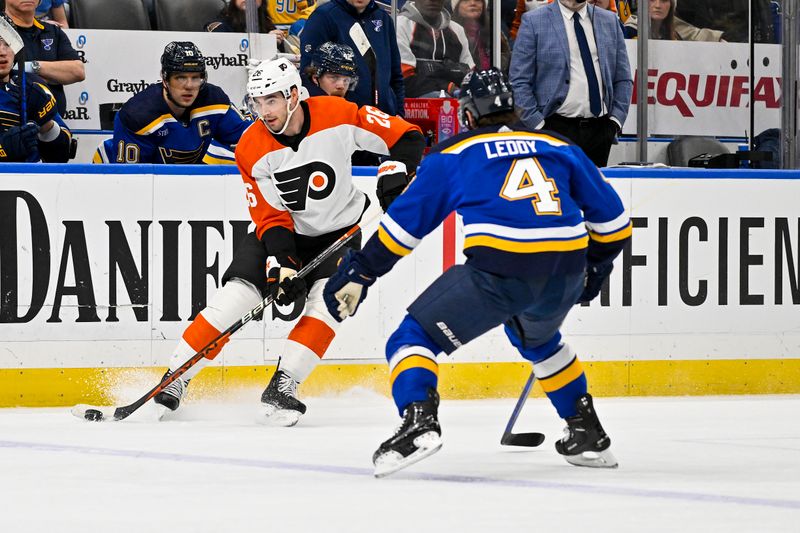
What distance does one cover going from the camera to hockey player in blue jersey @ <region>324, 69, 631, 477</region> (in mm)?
3453

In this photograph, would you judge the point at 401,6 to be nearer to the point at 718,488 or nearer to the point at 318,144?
the point at 318,144

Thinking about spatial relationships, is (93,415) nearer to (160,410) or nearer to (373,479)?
(160,410)

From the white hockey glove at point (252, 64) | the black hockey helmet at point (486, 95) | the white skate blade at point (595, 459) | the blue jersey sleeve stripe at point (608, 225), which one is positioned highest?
the white hockey glove at point (252, 64)

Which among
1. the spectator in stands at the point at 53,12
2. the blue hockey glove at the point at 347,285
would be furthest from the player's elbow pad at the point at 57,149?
the blue hockey glove at the point at 347,285

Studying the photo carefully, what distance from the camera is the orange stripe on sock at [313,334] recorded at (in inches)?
193

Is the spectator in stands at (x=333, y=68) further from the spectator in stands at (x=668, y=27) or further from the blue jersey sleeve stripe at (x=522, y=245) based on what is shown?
the blue jersey sleeve stripe at (x=522, y=245)

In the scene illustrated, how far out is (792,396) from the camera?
5965mm

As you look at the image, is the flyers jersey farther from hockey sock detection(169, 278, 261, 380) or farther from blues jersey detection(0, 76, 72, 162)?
Result: blues jersey detection(0, 76, 72, 162)

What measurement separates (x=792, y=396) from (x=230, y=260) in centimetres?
249

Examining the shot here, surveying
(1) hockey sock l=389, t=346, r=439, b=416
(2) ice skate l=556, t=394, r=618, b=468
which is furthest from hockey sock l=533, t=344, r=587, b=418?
(1) hockey sock l=389, t=346, r=439, b=416

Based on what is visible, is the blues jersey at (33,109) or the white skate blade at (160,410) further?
the blues jersey at (33,109)

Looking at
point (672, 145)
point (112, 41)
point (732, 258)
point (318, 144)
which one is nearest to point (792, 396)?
point (732, 258)

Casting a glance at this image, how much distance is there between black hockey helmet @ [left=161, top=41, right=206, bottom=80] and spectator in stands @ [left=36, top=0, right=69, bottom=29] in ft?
3.77

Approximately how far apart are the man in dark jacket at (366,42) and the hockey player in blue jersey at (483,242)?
264 cm
